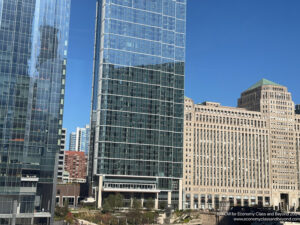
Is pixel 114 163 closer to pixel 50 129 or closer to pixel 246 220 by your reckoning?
pixel 50 129

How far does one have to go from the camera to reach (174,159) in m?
180

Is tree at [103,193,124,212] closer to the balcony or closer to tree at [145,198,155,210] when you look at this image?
tree at [145,198,155,210]

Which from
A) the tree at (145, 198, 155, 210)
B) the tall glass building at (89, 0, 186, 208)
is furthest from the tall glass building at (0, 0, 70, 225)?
the tree at (145, 198, 155, 210)

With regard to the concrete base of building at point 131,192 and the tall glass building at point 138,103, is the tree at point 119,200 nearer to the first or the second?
the concrete base of building at point 131,192

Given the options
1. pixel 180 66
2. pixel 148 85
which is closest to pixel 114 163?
pixel 148 85

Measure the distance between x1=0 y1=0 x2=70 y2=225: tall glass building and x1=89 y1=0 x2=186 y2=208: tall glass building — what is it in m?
31.7

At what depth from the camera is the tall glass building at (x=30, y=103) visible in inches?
4181

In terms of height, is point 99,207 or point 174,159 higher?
point 174,159

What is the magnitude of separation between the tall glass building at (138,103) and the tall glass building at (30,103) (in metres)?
31.7

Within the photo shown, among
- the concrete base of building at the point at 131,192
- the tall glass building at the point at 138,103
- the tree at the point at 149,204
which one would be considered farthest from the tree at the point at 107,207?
the tree at the point at 149,204

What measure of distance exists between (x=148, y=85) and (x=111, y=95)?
18395 millimetres

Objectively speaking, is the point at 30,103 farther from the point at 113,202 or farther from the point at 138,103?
the point at 138,103

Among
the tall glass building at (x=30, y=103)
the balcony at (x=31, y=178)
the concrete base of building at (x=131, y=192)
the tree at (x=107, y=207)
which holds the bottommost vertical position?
the tree at (x=107, y=207)

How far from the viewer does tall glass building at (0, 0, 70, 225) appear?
348ft
